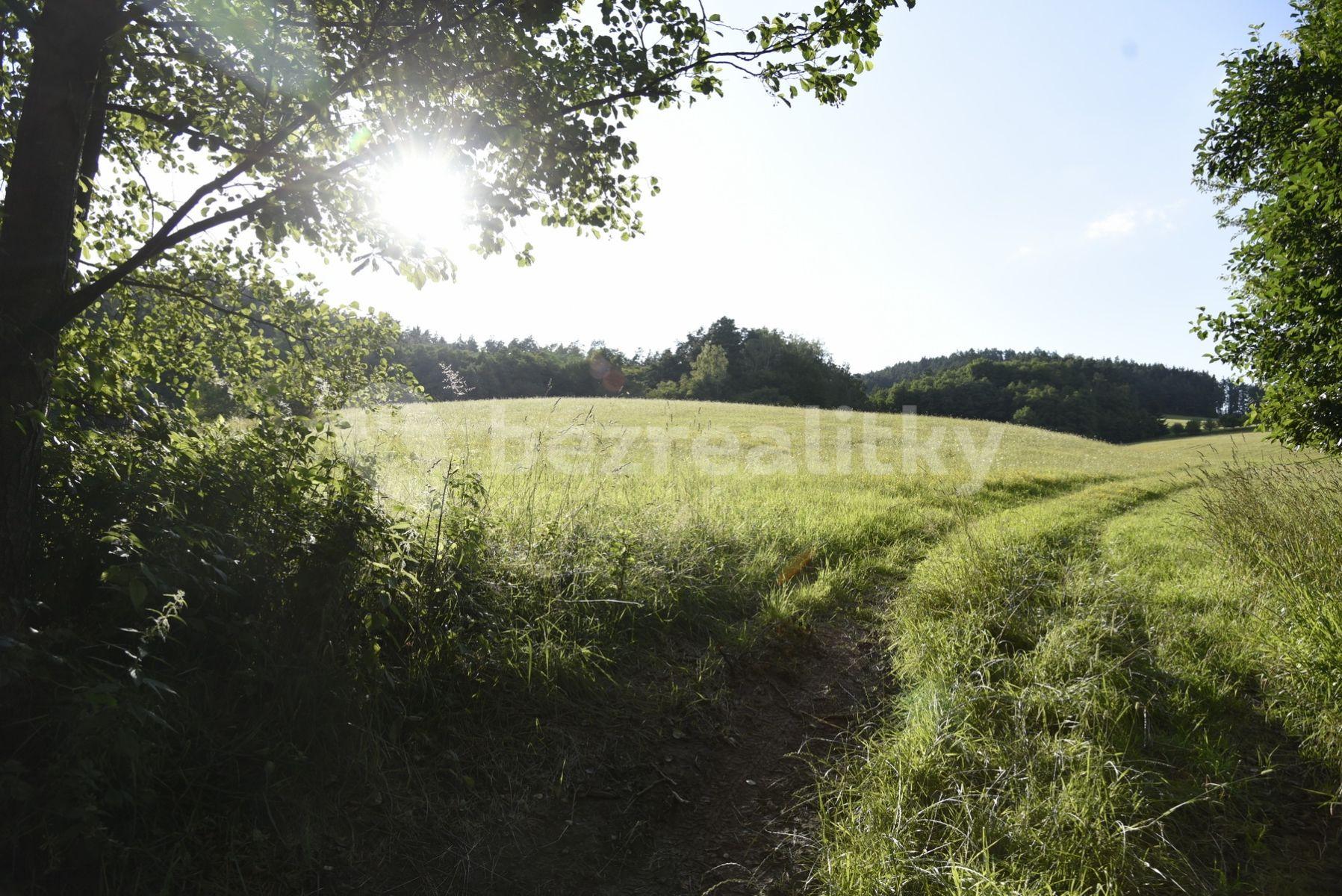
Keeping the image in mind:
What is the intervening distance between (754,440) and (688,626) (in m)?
12.4

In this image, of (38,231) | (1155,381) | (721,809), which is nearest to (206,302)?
(38,231)

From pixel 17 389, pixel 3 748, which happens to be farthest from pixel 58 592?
pixel 17 389

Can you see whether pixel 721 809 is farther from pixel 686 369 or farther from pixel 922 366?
pixel 922 366

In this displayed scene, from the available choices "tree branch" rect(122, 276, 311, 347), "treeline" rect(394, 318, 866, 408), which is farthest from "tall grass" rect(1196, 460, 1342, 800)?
"treeline" rect(394, 318, 866, 408)

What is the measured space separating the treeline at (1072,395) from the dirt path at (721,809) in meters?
58.4

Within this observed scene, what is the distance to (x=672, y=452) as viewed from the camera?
40.7 ft

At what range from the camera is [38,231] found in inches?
103

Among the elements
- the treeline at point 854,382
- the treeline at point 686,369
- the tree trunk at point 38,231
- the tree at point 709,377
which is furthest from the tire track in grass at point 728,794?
the tree at point 709,377

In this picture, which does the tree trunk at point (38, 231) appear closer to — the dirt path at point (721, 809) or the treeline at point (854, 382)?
the dirt path at point (721, 809)

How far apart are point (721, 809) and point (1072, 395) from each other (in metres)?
79.6

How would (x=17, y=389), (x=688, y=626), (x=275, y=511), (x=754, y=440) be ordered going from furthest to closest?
(x=754, y=440) < (x=688, y=626) < (x=275, y=511) < (x=17, y=389)

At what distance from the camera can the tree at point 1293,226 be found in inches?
225

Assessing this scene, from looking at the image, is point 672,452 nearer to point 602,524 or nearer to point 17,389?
point 602,524

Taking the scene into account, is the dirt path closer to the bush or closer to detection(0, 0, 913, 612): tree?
the bush
